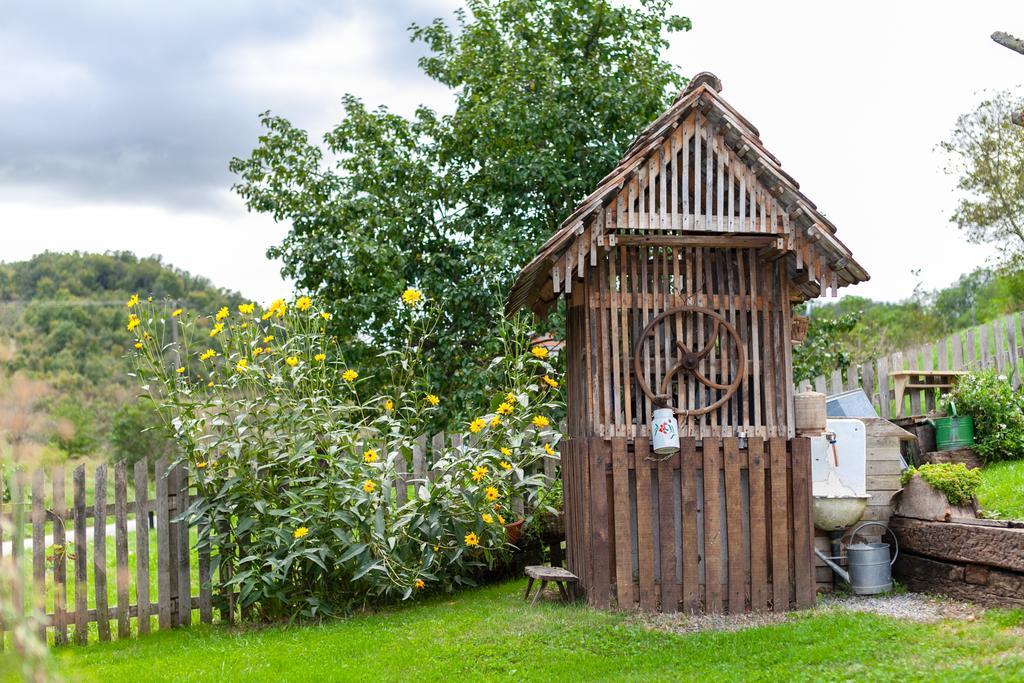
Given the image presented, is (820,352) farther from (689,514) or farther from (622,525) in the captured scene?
(622,525)

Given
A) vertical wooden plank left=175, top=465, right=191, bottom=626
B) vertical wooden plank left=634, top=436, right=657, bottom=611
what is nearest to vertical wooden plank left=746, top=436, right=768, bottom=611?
vertical wooden plank left=634, top=436, right=657, bottom=611

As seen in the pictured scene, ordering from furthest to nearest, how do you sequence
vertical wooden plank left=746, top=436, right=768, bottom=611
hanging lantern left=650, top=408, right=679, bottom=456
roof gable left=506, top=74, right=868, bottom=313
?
vertical wooden plank left=746, top=436, right=768, bottom=611
roof gable left=506, top=74, right=868, bottom=313
hanging lantern left=650, top=408, right=679, bottom=456

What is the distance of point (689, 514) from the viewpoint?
7258mm

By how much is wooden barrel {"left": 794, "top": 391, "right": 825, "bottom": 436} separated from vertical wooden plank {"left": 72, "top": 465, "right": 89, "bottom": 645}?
6.03m

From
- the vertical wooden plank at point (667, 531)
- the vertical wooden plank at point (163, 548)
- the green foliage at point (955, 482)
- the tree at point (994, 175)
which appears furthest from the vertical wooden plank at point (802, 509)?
the tree at point (994, 175)

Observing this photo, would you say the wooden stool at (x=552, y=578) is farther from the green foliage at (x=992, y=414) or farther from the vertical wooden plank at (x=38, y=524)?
the green foliage at (x=992, y=414)

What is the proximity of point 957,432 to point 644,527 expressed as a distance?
18.7ft

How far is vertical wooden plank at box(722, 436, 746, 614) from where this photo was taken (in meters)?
7.27

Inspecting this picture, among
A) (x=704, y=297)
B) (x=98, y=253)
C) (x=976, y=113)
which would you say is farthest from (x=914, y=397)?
(x=98, y=253)

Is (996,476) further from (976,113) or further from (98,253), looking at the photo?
(98,253)

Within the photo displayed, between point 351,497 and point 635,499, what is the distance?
2.33 metres

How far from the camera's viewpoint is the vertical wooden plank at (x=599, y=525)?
716 cm

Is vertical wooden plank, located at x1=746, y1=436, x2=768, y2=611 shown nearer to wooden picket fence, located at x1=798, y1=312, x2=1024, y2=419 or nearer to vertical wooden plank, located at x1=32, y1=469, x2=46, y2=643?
wooden picket fence, located at x1=798, y1=312, x2=1024, y2=419

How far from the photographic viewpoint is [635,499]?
24.0 feet
